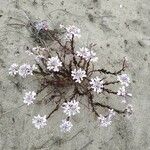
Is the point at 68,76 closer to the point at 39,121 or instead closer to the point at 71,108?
the point at 71,108

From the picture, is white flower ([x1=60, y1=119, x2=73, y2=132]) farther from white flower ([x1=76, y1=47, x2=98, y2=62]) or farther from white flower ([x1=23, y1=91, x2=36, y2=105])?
white flower ([x1=76, y1=47, x2=98, y2=62])

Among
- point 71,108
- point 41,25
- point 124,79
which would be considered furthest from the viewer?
point 41,25

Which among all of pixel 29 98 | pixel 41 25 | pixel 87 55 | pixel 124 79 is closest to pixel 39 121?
pixel 29 98

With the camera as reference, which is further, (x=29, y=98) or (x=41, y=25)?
(x=41, y=25)

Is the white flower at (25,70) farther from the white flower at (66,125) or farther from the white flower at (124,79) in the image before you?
the white flower at (124,79)

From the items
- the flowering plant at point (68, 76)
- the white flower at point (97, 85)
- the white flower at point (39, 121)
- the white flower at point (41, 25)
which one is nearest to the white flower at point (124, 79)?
the flowering plant at point (68, 76)
